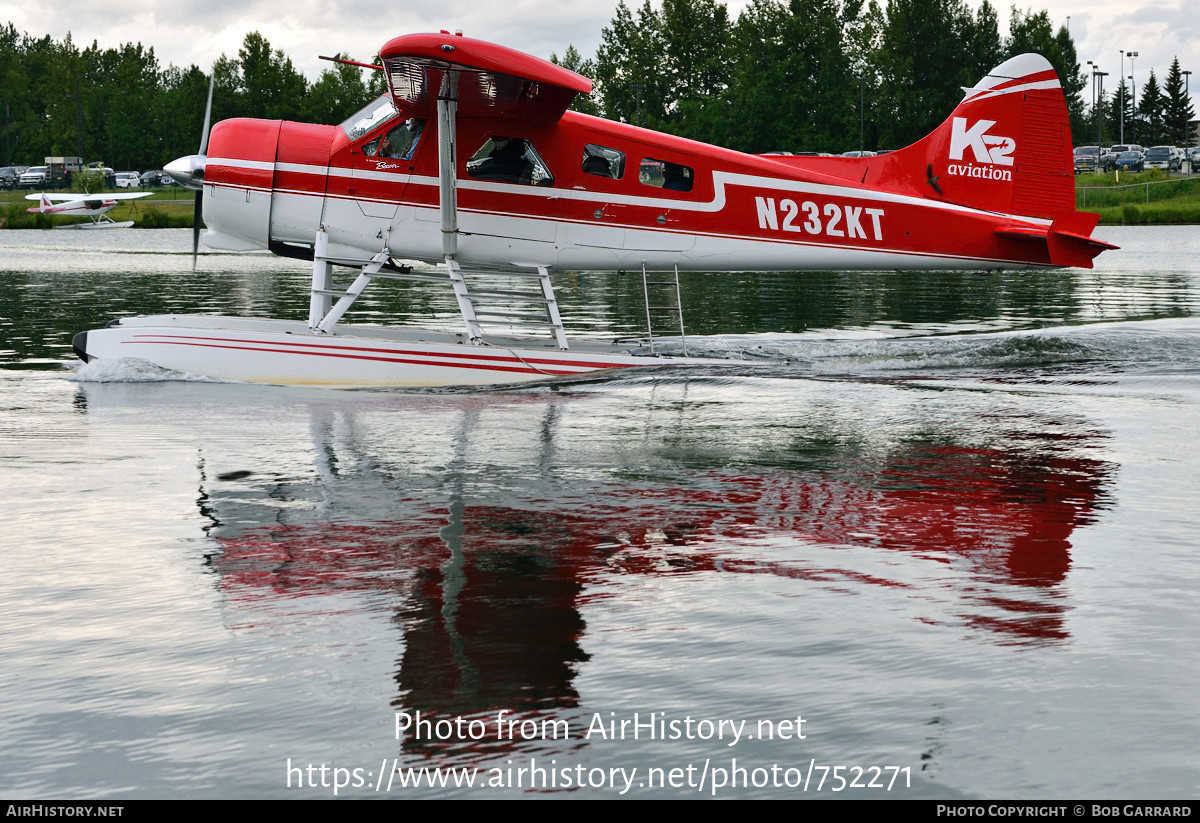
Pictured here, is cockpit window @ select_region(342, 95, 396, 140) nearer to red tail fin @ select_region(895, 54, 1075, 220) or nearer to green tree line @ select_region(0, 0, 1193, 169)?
Result: red tail fin @ select_region(895, 54, 1075, 220)

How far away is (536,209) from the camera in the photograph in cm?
1110

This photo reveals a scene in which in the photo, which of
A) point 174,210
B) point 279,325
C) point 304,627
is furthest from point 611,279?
point 174,210

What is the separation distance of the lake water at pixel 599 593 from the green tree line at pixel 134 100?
236 ft

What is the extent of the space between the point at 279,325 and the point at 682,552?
23.8 ft

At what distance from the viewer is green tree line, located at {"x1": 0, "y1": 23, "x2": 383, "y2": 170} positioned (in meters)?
86.1

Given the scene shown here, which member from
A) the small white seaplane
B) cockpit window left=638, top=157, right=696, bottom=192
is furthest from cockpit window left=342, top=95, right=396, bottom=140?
the small white seaplane

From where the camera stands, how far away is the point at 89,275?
26000 mm

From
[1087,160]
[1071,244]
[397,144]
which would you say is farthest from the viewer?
[1087,160]

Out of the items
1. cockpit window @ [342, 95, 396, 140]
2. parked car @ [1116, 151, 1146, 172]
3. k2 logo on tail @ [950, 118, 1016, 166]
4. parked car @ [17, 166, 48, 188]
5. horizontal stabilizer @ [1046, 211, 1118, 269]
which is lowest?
horizontal stabilizer @ [1046, 211, 1118, 269]

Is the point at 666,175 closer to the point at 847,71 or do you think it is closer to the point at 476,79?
the point at 476,79

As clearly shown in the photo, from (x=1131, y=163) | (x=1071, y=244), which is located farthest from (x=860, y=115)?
(x=1071, y=244)

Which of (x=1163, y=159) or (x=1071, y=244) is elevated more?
(x=1163, y=159)

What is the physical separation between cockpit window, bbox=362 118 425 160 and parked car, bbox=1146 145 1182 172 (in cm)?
7295

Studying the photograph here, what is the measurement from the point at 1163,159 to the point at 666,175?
253ft
